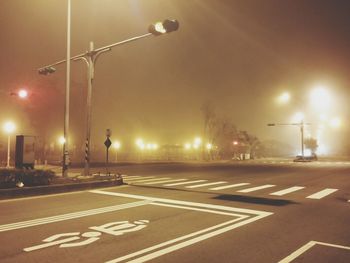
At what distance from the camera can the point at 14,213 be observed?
9.80 meters

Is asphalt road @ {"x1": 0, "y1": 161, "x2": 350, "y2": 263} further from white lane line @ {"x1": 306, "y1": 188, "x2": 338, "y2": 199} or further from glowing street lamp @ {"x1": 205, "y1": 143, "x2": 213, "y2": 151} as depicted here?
glowing street lamp @ {"x1": 205, "y1": 143, "x2": 213, "y2": 151}

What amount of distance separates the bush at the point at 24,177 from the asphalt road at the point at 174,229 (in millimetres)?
1586

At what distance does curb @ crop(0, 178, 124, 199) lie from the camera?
1259 centimetres

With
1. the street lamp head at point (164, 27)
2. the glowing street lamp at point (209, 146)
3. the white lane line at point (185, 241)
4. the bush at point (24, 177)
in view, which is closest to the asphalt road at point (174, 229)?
the white lane line at point (185, 241)

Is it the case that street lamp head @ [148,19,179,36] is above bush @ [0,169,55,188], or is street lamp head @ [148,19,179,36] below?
above

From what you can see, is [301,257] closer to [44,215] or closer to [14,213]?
[44,215]

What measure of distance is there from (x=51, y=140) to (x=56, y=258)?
45.7 m

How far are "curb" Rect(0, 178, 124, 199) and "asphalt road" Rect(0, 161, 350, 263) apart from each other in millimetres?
642

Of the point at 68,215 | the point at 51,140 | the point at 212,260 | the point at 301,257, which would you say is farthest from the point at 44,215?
the point at 51,140

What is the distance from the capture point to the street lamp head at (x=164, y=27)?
11.9m

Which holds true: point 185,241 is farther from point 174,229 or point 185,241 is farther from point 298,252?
point 298,252

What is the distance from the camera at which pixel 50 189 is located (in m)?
13.9

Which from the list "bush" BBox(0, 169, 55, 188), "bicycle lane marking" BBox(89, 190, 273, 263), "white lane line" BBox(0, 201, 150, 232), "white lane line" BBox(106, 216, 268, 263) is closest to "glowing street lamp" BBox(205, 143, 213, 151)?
"bush" BBox(0, 169, 55, 188)

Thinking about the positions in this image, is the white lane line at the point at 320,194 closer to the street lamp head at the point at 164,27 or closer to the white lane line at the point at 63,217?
the white lane line at the point at 63,217
